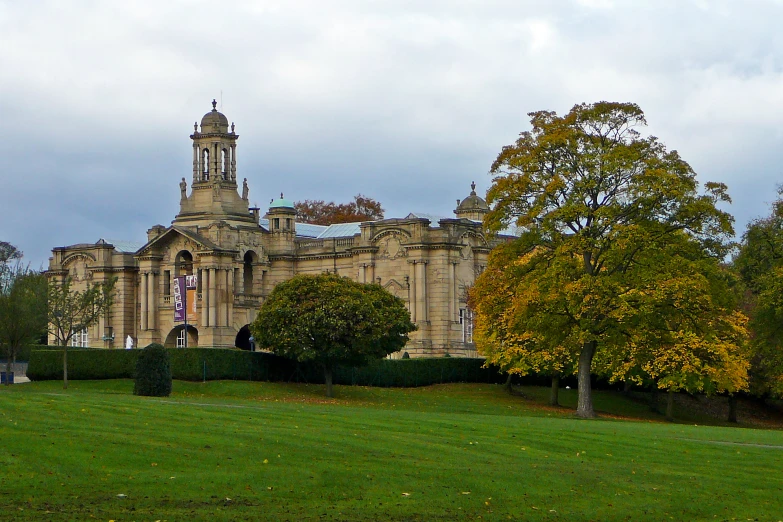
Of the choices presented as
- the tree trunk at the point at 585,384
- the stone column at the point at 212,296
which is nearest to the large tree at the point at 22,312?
the tree trunk at the point at 585,384

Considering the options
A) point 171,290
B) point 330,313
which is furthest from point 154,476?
point 171,290

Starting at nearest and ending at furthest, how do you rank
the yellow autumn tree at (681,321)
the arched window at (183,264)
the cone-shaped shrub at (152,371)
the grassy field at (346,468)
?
1. the grassy field at (346,468)
2. the cone-shaped shrub at (152,371)
3. the yellow autumn tree at (681,321)
4. the arched window at (183,264)

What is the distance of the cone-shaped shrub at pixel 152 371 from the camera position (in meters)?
45.8

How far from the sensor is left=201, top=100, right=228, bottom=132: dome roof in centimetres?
8756

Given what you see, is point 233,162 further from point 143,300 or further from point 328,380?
point 328,380

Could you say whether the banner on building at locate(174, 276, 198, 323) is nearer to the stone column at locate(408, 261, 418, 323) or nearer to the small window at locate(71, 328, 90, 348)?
the small window at locate(71, 328, 90, 348)

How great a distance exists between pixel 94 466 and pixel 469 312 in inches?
2345

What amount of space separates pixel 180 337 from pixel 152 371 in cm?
4208

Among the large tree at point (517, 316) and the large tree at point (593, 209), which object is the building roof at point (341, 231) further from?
the large tree at point (593, 209)

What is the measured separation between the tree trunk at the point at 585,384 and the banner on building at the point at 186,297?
1520 inches

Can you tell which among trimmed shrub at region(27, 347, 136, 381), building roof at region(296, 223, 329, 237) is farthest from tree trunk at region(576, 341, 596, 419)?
building roof at region(296, 223, 329, 237)

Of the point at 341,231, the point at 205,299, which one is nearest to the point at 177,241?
the point at 205,299

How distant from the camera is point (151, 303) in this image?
87.6 metres

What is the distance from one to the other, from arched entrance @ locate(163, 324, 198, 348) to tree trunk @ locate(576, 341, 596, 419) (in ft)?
132
